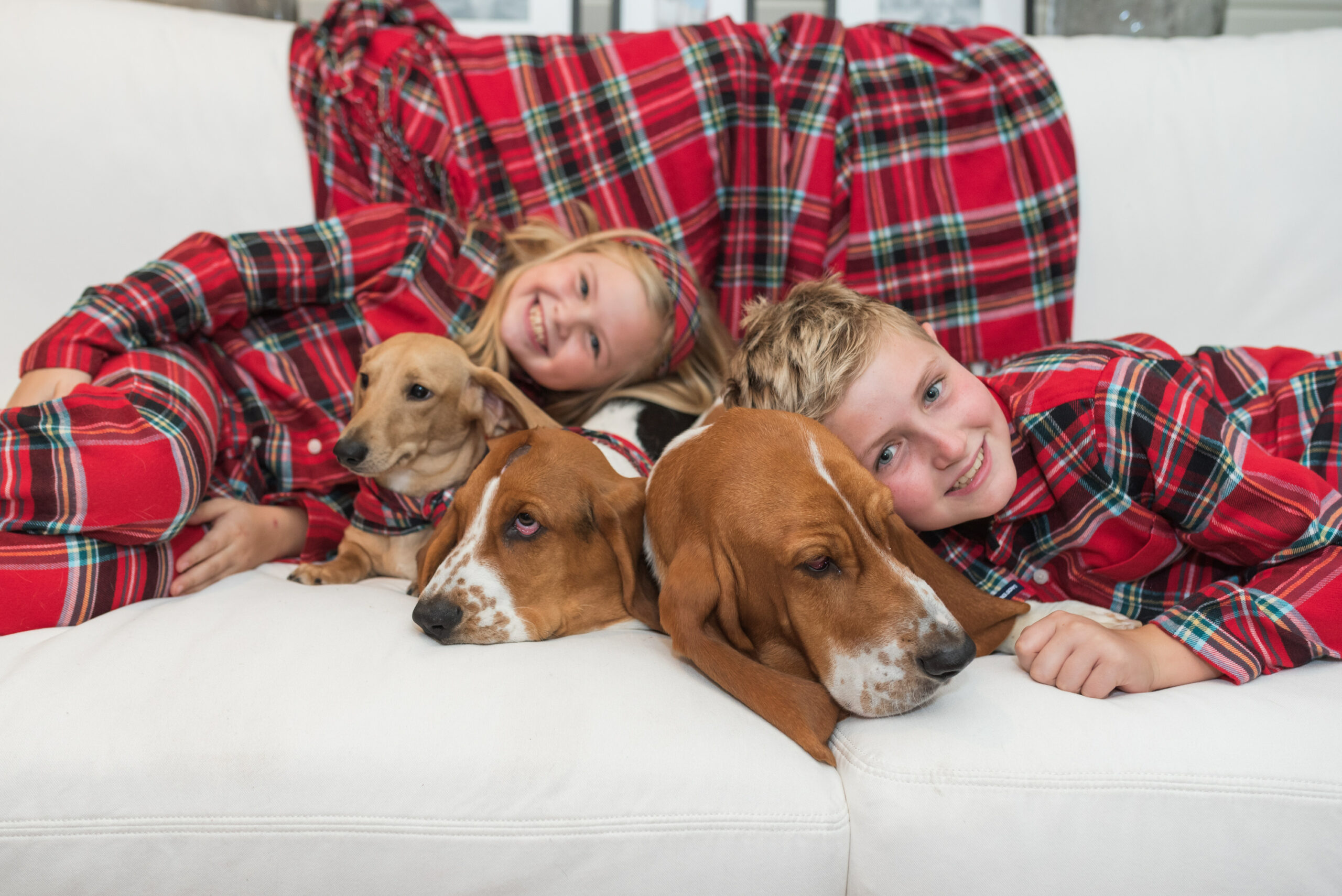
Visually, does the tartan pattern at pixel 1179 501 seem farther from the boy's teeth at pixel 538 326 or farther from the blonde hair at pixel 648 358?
the boy's teeth at pixel 538 326

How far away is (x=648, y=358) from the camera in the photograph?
108 inches

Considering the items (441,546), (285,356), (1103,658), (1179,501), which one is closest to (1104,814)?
(1103,658)

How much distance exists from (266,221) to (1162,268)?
2999 mm

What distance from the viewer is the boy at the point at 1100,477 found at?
61.5 inches

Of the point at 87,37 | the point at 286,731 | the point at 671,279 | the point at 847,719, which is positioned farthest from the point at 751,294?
the point at 87,37

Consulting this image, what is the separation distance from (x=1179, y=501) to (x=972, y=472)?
41 cm

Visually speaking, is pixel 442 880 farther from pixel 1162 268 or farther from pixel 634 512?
pixel 1162 268

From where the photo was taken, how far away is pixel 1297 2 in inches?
157

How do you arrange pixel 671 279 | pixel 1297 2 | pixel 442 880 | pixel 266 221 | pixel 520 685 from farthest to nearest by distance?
pixel 1297 2, pixel 266 221, pixel 671 279, pixel 520 685, pixel 442 880

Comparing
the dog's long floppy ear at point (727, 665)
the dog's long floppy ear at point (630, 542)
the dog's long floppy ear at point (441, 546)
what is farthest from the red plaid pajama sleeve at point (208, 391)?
the dog's long floppy ear at point (727, 665)

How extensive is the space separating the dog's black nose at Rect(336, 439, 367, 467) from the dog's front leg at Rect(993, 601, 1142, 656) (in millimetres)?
1574

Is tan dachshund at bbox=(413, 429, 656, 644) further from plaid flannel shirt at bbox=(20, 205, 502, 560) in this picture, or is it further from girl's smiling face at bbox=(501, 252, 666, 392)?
plaid flannel shirt at bbox=(20, 205, 502, 560)

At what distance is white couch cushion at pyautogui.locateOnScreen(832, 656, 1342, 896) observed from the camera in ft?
4.31

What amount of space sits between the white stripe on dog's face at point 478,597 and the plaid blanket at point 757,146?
156 cm
